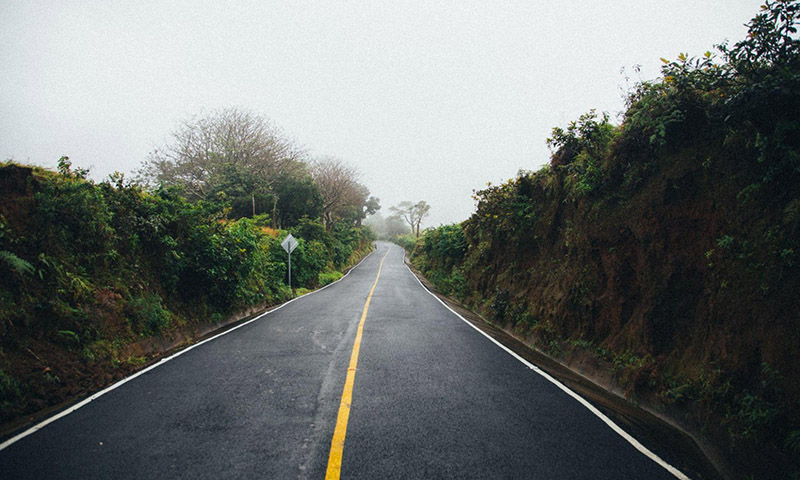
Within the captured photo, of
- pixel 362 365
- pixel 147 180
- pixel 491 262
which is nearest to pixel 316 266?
pixel 491 262

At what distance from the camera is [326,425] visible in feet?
10.6

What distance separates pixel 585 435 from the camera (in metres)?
3.32

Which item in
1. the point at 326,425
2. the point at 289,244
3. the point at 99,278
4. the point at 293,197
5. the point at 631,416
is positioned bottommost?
the point at 631,416

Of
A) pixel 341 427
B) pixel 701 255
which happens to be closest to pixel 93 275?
pixel 341 427

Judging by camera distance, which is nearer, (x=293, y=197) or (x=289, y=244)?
(x=289, y=244)

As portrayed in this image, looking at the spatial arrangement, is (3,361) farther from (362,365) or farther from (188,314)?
(362,365)

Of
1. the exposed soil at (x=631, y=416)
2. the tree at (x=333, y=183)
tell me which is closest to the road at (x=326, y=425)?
the exposed soil at (x=631, y=416)

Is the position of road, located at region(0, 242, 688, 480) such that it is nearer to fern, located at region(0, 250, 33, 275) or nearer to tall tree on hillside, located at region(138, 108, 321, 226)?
fern, located at region(0, 250, 33, 275)

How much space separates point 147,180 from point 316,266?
13.1m

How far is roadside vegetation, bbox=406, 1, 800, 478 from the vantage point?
3320 millimetres

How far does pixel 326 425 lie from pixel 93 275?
5.32m

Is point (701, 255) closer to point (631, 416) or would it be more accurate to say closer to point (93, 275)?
point (631, 416)

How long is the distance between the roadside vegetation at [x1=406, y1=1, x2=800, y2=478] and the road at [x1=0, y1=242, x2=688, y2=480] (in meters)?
1.18

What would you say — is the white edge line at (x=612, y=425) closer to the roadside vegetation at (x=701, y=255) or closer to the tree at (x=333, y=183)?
the roadside vegetation at (x=701, y=255)
